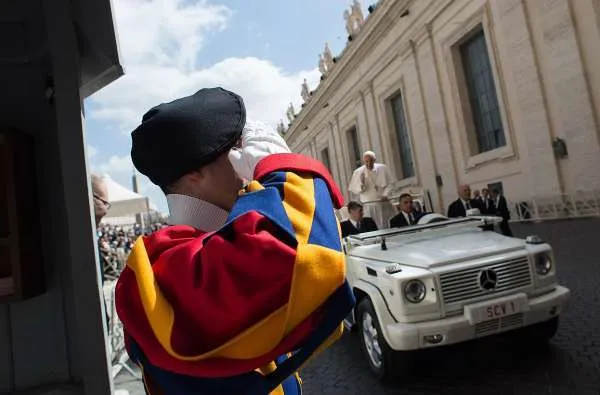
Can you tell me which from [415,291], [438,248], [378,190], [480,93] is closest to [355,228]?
[378,190]

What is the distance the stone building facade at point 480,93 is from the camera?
11.4 m

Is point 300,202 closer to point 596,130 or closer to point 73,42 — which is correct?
point 73,42

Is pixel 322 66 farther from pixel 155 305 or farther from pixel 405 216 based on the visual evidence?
pixel 155 305

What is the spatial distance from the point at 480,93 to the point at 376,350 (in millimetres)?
13601

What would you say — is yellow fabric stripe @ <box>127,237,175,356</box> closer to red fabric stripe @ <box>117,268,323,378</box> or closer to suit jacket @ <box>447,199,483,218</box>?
red fabric stripe @ <box>117,268,323,378</box>

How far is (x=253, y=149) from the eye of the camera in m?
1.03

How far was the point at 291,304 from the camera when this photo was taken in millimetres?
816

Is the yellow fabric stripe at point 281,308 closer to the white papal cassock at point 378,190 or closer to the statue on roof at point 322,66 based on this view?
the white papal cassock at point 378,190

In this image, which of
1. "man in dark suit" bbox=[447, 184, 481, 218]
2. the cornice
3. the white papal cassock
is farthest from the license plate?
the cornice

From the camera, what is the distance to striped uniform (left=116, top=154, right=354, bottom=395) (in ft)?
2.67

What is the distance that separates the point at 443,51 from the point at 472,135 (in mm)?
3271

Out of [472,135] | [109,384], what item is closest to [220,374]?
[109,384]

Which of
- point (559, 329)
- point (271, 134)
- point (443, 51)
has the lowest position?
point (559, 329)

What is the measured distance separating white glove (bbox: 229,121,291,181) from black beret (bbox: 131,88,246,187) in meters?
0.03
